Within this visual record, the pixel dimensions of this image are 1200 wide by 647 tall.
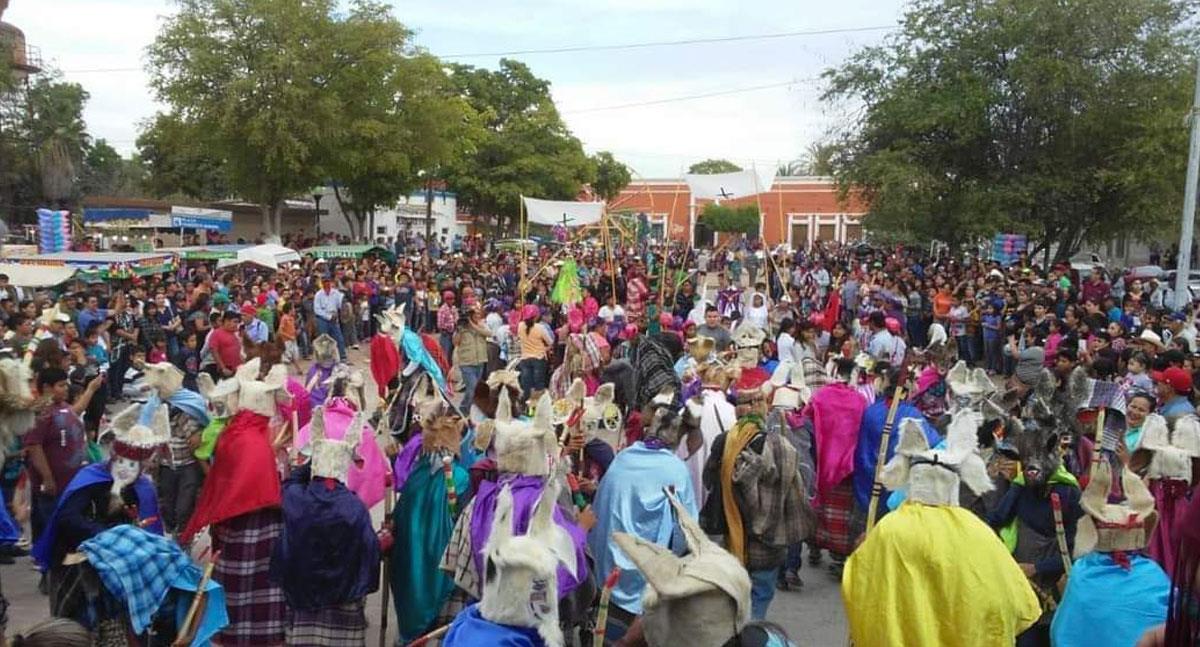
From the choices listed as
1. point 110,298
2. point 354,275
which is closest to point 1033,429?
point 110,298

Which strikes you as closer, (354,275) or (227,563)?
(227,563)

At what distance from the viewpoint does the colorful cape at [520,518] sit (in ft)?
14.4

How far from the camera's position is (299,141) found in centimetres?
3350

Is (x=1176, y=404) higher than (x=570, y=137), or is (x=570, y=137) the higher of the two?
(x=570, y=137)

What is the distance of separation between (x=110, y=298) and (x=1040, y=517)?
47.4 feet

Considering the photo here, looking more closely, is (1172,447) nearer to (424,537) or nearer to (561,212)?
(424,537)

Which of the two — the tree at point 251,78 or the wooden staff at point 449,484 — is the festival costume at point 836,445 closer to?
the wooden staff at point 449,484

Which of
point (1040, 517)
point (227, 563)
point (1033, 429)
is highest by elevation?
point (1033, 429)

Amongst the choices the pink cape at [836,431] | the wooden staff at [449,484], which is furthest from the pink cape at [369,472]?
the pink cape at [836,431]

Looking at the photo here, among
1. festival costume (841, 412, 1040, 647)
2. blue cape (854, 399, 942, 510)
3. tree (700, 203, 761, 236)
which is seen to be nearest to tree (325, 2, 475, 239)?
tree (700, 203, 761, 236)

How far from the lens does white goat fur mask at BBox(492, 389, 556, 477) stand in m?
4.68

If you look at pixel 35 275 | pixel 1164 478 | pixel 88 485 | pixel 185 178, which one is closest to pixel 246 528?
pixel 88 485

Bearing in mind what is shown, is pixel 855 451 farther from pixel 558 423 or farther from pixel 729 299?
pixel 729 299

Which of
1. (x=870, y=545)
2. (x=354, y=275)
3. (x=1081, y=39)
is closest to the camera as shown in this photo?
(x=870, y=545)
